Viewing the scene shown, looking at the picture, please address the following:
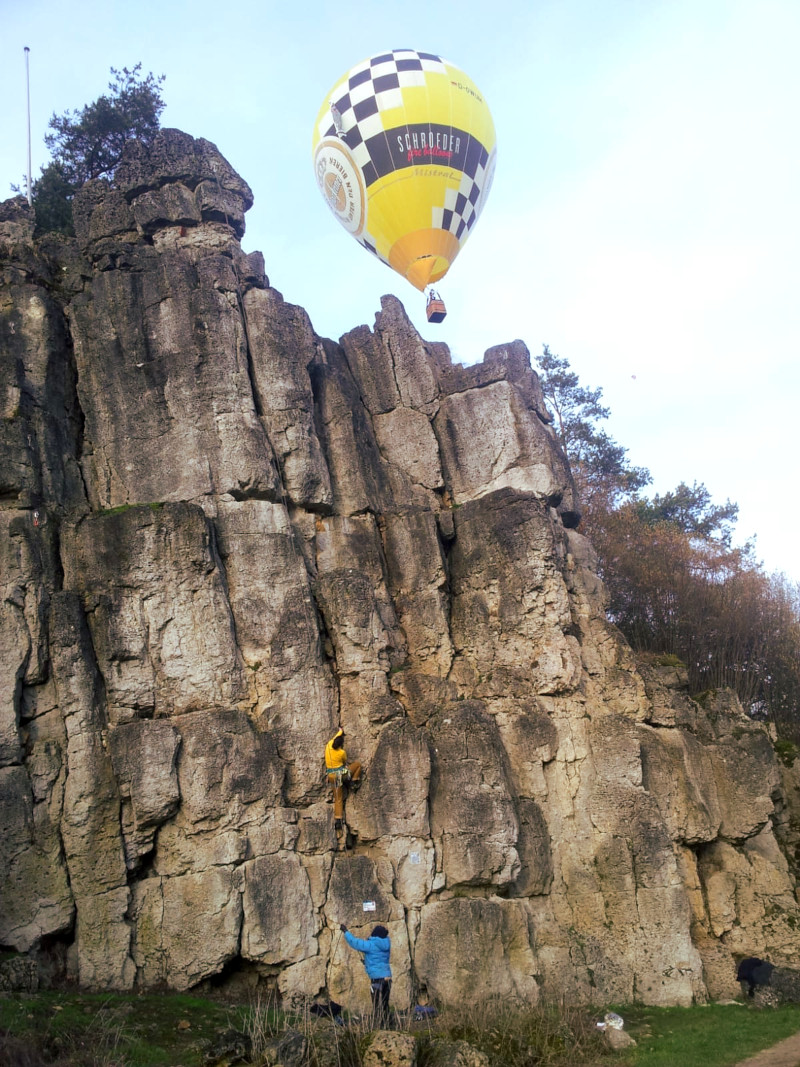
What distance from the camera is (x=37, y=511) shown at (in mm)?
22094

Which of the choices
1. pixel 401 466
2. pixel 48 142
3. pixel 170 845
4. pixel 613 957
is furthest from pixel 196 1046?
pixel 48 142

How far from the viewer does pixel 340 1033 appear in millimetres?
15398

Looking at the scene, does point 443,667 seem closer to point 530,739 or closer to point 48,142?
point 530,739

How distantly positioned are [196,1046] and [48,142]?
3070 cm

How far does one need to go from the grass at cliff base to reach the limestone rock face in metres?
1.21

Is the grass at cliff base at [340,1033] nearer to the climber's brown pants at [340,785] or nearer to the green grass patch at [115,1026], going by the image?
the green grass patch at [115,1026]

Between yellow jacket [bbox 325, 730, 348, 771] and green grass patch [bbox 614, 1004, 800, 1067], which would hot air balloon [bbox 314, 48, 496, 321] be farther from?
green grass patch [bbox 614, 1004, 800, 1067]

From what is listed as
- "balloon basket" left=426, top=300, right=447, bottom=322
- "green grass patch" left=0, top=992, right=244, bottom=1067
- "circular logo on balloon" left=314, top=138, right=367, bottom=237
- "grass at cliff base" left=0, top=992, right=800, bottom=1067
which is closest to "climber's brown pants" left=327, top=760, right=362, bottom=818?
"grass at cliff base" left=0, top=992, right=800, bottom=1067

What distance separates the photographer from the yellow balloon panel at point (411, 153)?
30.8m

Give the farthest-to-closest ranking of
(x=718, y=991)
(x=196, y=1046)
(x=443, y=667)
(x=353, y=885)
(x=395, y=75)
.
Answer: (x=395, y=75)
(x=443, y=667)
(x=718, y=991)
(x=353, y=885)
(x=196, y=1046)

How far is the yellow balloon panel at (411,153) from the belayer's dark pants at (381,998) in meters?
21.5

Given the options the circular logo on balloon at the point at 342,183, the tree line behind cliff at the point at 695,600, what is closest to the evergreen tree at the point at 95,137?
the circular logo on balloon at the point at 342,183

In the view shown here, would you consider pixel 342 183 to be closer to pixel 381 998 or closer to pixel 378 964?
pixel 378 964

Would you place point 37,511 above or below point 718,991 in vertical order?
above
